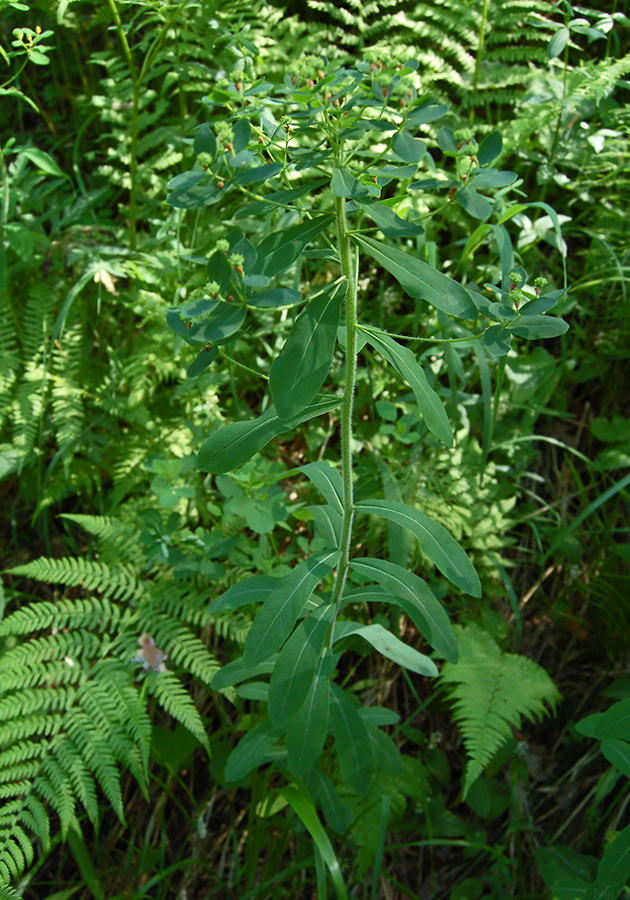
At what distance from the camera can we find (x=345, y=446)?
1.45 meters

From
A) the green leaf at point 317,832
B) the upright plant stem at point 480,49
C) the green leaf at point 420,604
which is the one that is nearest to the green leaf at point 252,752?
the green leaf at point 317,832

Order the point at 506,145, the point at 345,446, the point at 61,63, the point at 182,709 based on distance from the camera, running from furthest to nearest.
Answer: the point at 61,63 < the point at 506,145 < the point at 182,709 < the point at 345,446

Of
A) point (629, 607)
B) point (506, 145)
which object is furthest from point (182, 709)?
point (506, 145)

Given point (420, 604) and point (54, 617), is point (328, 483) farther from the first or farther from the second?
point (54, 617)

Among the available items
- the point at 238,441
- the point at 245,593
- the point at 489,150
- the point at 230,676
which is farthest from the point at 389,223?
the point at 230,676

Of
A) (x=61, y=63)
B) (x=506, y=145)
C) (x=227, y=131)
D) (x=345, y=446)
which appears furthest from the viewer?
(x=61, y=63)

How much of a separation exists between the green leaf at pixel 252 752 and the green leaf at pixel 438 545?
74 cm

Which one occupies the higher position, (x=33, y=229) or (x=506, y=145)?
(x=506, y=145)

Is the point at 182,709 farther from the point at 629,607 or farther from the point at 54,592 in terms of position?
the point at 629,607

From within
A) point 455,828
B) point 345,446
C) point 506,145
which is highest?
point 506,145

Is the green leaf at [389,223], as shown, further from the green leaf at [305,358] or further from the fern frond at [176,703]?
the fern frond at [176,703]

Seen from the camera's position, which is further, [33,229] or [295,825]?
[33,229]

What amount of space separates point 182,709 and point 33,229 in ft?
6.36

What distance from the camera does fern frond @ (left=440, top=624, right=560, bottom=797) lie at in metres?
1.97
